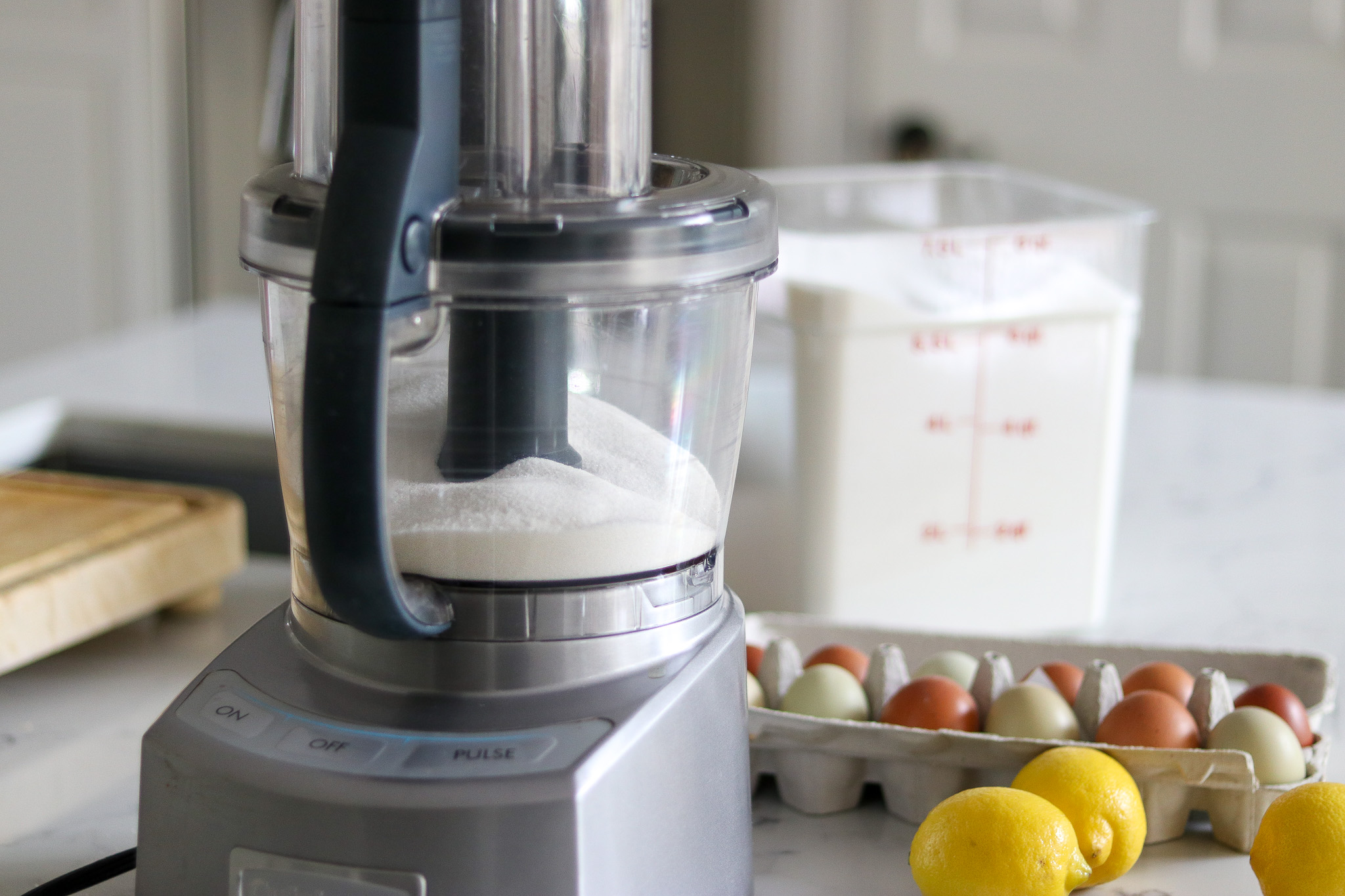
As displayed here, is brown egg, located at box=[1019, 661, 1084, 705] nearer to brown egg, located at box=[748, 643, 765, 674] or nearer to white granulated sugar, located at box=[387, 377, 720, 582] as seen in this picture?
brown egg, located at box=[748, 643, 765, 674]

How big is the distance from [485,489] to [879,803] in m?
0.29

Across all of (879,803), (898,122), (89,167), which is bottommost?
(879,803)

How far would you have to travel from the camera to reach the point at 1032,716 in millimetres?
625

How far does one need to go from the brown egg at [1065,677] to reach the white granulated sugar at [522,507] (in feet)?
0.88

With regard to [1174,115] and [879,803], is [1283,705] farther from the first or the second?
[1174,115]

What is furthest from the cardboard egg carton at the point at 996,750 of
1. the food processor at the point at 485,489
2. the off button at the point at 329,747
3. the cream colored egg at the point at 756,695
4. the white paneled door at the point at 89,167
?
the white paneled door at the point at 89,167

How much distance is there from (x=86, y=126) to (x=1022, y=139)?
1964 millimetres

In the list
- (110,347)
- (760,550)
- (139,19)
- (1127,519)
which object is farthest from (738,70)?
(760,550)

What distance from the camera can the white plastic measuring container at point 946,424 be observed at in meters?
0.79

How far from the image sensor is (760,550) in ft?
2.86

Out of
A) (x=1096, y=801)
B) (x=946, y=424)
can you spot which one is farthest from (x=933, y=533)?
(x=1096, y=801)

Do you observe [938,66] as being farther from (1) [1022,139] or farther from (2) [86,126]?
(2) [86,126]

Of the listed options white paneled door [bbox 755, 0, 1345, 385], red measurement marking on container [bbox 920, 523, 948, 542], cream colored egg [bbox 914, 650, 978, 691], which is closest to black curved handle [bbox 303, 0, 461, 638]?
cream colored egg [bbox 914, 650, 978, 691]

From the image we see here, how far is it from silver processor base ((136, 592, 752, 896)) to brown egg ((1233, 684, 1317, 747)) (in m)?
0.27
